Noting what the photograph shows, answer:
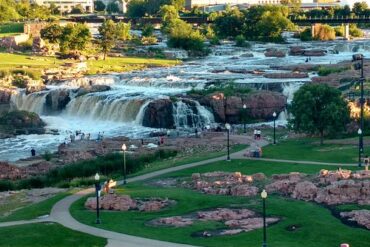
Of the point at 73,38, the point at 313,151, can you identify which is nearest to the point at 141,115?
the point at 313,151

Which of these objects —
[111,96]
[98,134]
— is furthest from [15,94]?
[98,134]

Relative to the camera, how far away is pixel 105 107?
223 feet

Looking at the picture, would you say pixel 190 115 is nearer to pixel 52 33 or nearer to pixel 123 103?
pixel 123 103

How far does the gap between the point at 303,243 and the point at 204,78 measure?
56.1 metres

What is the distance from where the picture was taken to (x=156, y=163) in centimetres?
4500

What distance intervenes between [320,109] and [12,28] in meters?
86.9

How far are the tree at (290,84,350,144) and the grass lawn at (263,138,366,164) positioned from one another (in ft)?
3.69

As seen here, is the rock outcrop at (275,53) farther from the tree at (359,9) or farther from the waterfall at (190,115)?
the tree at (359,9)

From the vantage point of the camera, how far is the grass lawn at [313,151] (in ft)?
134

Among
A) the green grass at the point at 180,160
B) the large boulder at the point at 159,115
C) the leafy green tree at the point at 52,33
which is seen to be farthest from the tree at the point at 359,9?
the green grass at the point at 180,160

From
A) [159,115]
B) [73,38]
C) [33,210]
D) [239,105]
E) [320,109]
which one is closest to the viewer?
[33,210]

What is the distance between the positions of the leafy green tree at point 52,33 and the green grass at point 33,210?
7498cm

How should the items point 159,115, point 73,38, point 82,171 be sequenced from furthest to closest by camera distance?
1. point 73,38
2. point 159,115
3. point 82,171

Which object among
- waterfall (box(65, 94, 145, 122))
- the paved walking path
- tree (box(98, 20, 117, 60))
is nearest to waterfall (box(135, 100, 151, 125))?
waterfall (box(65, 94, 145, 122))
